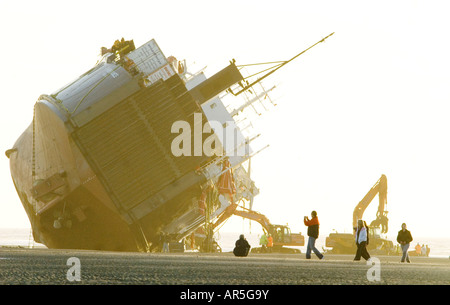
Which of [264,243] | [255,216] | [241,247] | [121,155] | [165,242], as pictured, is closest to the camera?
[241,247]

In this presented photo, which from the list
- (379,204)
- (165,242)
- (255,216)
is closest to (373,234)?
(379,204)

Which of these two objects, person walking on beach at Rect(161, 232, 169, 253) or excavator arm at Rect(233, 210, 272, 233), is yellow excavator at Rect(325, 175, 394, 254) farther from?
person walking on beach at Rect(161, 232, 169, 253)

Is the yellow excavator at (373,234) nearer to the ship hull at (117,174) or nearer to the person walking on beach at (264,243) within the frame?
the person walking on beach at (264,243)

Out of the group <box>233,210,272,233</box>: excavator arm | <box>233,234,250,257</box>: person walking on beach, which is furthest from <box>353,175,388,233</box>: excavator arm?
<box>233,234,250,257</box>: person walking on beach

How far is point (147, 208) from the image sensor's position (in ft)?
132

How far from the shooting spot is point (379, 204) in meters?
66.1

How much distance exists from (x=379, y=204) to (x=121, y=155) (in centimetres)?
3149

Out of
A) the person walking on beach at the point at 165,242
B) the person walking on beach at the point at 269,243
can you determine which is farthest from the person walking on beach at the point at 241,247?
the person walking on beach at the point at 269,243

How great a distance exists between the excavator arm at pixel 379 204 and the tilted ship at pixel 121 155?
25.2 m

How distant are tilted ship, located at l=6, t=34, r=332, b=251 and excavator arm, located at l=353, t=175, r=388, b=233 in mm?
25186

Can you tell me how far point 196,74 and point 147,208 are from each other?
931 cm

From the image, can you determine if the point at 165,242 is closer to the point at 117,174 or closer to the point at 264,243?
the point at 117,174

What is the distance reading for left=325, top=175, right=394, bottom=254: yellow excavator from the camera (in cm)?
6194
